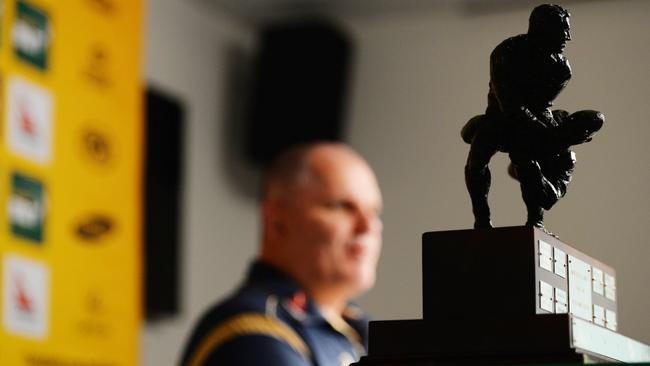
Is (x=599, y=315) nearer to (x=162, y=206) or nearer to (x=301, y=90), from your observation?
(x=162, y=206)

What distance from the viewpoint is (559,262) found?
0.88 m

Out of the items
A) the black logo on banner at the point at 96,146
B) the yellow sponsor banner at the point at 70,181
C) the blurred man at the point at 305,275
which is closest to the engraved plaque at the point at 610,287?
the blurred man at the point at 305,275

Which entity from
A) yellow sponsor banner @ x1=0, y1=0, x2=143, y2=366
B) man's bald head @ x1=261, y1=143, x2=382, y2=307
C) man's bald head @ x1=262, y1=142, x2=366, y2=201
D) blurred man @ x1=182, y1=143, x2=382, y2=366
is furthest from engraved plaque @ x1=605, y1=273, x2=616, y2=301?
yellow sponsor banner @ x1=0, y1=0, x2=143, y2=366

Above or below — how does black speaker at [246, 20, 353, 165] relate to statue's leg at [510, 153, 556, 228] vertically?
above

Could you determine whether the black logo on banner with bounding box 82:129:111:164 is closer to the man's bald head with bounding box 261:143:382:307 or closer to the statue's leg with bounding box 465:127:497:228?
the man's bald head with bounding box 261:143:382:307

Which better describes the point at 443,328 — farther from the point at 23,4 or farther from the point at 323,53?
the point at 323,53

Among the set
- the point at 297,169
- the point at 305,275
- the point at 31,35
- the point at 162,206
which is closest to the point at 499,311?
the point at 305,275

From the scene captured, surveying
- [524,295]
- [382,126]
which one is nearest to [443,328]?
[524,295]

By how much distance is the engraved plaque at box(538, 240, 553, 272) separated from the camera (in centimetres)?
86

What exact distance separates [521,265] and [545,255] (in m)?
0.03

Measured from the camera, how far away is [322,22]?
4277 millimetres

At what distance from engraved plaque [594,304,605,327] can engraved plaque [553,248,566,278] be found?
2.4 inches

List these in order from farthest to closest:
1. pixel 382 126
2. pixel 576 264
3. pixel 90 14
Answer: pixel 382 126 < pixel 90 14 < pixel 576 264

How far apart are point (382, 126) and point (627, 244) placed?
Answer: 322 cm
